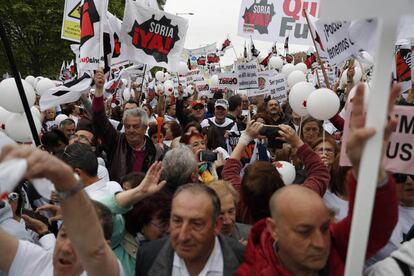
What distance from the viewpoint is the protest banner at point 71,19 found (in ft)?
23.6

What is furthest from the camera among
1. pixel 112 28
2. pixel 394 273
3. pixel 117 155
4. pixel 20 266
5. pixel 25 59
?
pixel 25 59

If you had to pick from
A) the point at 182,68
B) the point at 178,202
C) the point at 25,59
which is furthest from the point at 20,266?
the point at 25,59

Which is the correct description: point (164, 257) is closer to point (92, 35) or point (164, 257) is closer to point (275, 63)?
point (92, 35)

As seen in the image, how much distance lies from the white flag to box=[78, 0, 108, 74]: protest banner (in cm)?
31

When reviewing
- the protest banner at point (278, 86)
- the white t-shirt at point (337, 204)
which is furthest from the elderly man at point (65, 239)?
the protest banner at point (278, 86)

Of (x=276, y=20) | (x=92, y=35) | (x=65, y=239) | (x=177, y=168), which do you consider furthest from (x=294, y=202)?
(x=276, y=20)

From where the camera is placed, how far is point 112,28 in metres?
7.39

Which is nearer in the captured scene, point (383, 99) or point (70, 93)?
point (383, 99)

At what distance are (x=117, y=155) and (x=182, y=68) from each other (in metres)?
12.7

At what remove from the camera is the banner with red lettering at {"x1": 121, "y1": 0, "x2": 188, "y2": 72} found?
22.4 ft

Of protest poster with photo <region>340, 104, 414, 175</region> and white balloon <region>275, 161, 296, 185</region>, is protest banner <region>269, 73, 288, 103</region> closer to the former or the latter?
white balloon <region>275, 161, 296, 185</region>

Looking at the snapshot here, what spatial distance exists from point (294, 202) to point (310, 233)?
136 mm

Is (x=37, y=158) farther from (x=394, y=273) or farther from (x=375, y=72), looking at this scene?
(x=394, y=273)

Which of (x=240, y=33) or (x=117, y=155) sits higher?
(x=240, y=33)
